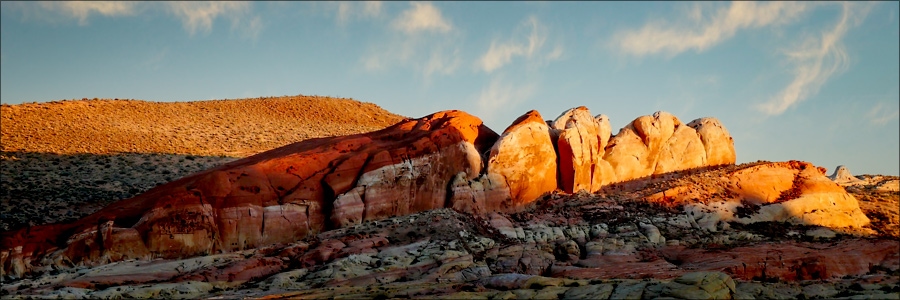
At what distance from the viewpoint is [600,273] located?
25922mm

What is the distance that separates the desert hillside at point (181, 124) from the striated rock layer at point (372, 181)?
24303 mm

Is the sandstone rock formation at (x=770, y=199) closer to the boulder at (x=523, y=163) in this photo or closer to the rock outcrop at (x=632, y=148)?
the rock outcrop at (x=632, y=148)

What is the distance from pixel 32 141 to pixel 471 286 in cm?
4350

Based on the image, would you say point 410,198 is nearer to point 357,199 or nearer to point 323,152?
point 357,199

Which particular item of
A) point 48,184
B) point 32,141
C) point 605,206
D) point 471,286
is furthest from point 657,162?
point 32,141

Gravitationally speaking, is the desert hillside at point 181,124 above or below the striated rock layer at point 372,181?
above

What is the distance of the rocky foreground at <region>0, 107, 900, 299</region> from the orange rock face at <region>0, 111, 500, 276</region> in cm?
7

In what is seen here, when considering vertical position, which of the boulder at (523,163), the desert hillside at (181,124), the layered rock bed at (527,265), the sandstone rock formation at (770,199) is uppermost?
the desert hillside at (181,124)

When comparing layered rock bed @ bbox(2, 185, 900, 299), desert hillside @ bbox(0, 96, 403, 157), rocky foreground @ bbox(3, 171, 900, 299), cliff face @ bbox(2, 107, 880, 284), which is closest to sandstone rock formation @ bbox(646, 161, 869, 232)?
cliff face @ bbox(2, 107, 880, 284)

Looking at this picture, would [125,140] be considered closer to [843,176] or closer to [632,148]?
[632,148]

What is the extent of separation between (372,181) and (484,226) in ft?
18.6

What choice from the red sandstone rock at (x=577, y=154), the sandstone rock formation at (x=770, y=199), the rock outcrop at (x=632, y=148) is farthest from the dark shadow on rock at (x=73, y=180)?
the sandstone rock formation at (x=770, y=199)

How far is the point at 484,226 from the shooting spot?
3266cm

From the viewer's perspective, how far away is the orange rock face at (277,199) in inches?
1136
